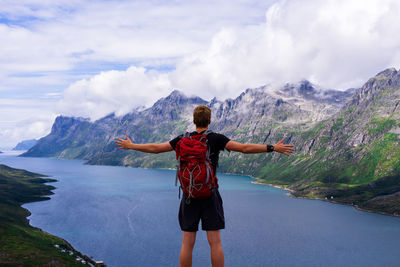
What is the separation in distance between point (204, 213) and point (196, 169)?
1526 mm

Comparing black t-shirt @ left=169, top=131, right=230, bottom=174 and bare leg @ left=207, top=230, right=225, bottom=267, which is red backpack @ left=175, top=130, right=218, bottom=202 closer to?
black t-shirt @ left=169, top=131, right=230, bottom=174

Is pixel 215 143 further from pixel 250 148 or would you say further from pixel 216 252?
pixel 216 252

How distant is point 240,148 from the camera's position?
1023cm

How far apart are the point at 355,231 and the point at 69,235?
455 ft

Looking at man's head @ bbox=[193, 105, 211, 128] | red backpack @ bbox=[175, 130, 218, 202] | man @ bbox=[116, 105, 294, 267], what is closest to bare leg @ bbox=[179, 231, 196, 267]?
man @ bbox=[116, 105, 294, 267]

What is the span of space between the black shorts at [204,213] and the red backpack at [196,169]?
1.46 feet

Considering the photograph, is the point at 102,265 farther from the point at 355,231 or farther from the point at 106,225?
the point at 355,231

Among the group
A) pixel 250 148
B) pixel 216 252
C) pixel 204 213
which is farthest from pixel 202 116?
pixel 216 252

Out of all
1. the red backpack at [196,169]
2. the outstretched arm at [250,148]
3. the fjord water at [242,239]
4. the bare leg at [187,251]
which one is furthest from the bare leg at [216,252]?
the fjord water at [242,239]

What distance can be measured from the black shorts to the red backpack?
1.46ft

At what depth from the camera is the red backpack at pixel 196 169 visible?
1038cm

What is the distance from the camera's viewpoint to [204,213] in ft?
35.7

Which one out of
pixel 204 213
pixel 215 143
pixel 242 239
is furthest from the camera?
pixel 242 239

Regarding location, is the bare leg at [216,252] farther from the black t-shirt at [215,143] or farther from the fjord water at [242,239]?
the fjord water at [242,239]
